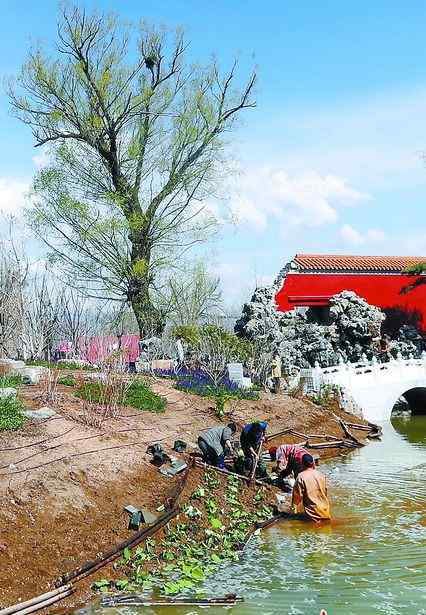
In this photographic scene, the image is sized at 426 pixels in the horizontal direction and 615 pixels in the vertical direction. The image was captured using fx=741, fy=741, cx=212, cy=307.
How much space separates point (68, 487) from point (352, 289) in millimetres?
25616

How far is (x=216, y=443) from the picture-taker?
12508mm

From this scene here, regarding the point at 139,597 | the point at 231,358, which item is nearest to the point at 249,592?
the point at 139,597

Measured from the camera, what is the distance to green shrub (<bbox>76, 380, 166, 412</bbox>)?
14.6m

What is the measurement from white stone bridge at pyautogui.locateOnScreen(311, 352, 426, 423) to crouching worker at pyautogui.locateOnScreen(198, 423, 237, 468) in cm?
Answer: 1132

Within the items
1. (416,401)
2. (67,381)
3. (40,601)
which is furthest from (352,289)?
(40,601)

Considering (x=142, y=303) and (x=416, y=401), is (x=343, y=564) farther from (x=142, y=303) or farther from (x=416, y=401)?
(x=416, y=401)

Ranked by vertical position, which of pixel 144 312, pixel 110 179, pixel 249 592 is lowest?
pixel 249 592

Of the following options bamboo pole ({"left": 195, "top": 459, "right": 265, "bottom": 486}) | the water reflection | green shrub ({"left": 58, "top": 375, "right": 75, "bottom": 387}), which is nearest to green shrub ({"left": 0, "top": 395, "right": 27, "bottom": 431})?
bamboo pole ({"left": 195, "top": 459, "right": 265, "bottom": 486})

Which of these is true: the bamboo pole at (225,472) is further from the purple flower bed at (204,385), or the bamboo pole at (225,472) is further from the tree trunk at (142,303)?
the tree trunk at (142,303)

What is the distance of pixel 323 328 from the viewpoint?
2934 cm

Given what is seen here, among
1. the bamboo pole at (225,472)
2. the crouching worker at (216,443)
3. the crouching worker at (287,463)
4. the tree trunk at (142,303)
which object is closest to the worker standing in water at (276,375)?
the tree trunk at (142,303)

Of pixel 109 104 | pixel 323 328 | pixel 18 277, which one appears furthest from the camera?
pixel 323 328

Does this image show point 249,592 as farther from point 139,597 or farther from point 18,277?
point 18,277

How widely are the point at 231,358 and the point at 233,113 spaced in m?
10.0
